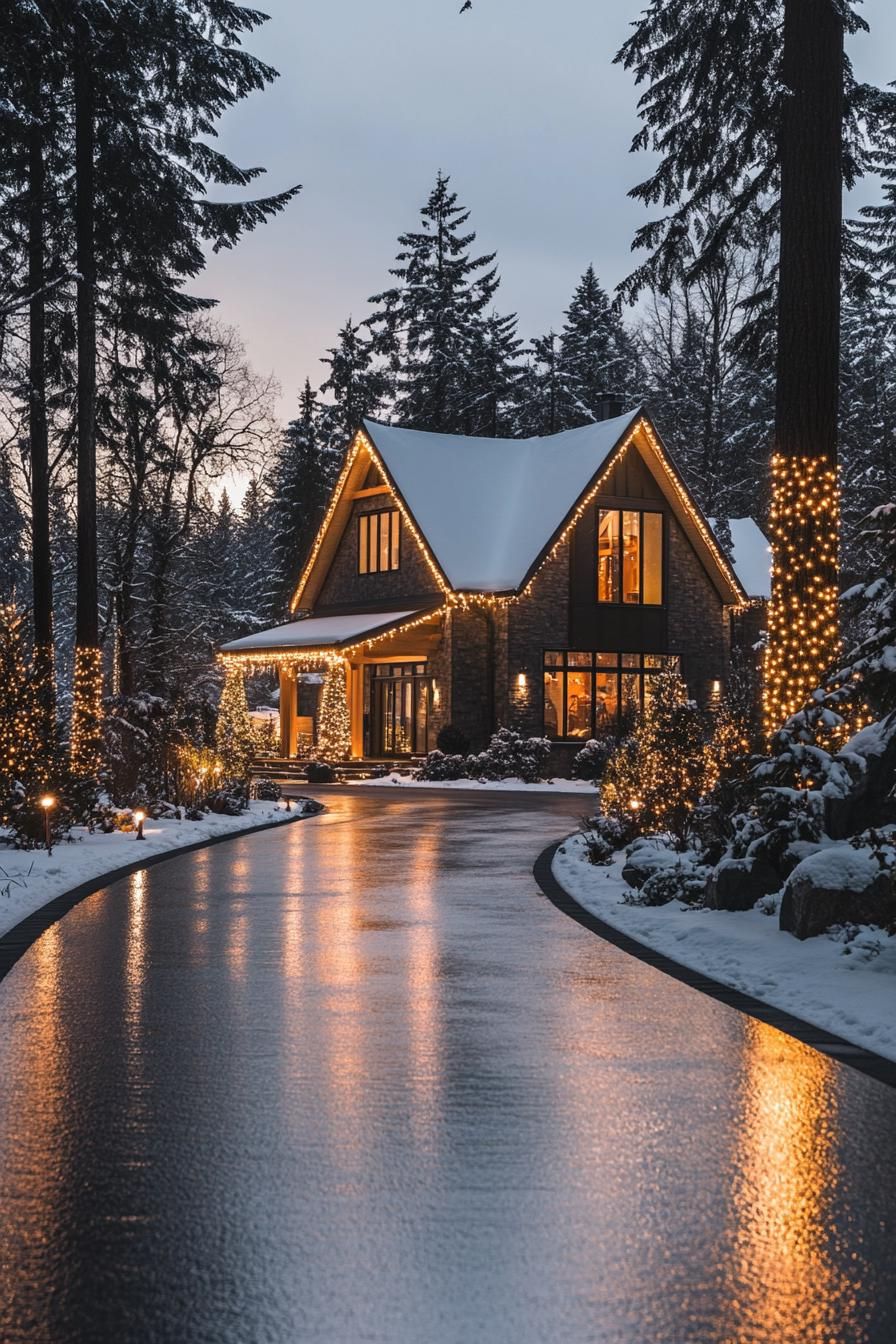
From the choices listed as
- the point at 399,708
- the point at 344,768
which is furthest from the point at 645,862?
the point at 399,708

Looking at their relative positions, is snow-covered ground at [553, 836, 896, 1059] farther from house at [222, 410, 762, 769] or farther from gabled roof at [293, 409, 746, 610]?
gabled roof at [293, 409, 746, 610]

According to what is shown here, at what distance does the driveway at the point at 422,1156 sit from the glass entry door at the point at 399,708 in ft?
97.8

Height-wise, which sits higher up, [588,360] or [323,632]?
[588,360]

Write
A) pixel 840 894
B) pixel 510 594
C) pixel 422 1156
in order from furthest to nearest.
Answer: pixel 510 594
pixel 840 894
pixel 422 1156

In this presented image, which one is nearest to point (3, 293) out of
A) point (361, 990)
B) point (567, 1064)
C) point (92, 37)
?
point (92, 37)

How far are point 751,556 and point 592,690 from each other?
11668 millimetres

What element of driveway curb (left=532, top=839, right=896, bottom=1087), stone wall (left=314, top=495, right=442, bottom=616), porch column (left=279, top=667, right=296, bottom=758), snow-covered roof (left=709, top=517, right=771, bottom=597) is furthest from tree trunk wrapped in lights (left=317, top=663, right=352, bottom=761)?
driveway curb (left=532, top=839, right=896, bottom=1087)

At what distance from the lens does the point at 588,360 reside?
6525 cm

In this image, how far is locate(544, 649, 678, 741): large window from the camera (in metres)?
39.2

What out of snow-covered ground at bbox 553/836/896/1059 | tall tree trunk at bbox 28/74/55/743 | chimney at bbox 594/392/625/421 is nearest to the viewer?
snow-covered ground at bbox 553/836/896/1059

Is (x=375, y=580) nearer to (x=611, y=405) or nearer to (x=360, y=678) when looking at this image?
(x=360, y=678)

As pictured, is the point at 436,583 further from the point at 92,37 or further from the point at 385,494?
the point at 92,37

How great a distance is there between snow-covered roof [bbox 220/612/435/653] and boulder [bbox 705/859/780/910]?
25932 millimetres

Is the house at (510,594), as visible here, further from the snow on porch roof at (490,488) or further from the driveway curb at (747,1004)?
the driveway curb at (747,1004)
